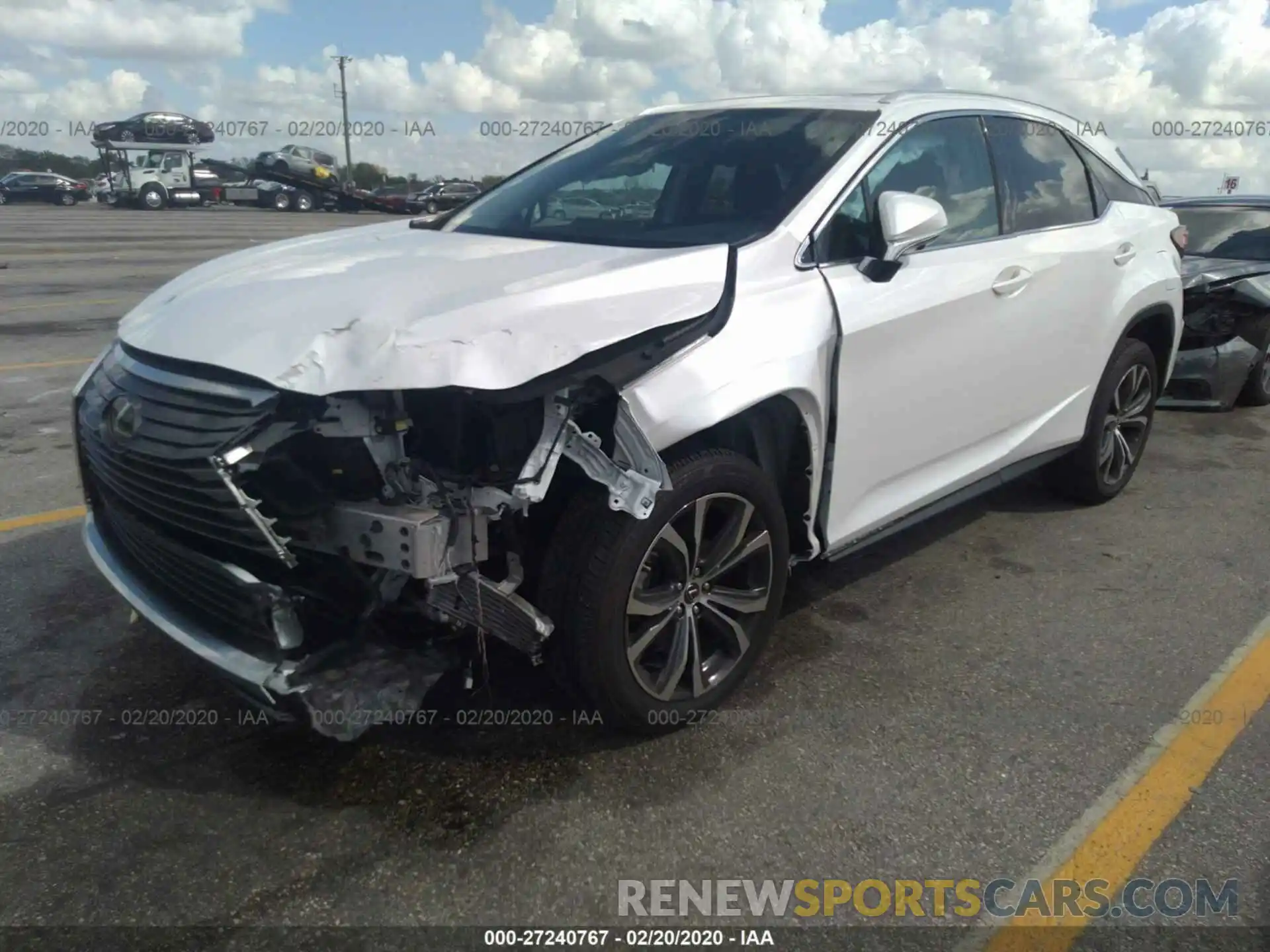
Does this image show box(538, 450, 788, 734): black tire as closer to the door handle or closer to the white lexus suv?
the white lexus suv

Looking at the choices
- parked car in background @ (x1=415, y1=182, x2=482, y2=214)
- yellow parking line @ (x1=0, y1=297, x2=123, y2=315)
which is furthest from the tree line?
yellow parking line @ (x1=0, y1=297, x2=123, y2=315)

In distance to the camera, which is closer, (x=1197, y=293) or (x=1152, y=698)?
(x=1152, y=698)

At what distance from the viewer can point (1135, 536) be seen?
4.80 meters

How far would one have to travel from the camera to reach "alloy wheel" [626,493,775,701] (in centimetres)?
285

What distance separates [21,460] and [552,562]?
4165 millimetres

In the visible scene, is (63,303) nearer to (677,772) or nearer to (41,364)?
(41,364)

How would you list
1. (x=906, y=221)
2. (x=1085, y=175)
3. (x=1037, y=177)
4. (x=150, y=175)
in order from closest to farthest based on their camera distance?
(x=906, y=221), (x=1037, y=177), (x=1085, y=175), (x=150, y=175)

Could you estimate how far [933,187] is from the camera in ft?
12.2

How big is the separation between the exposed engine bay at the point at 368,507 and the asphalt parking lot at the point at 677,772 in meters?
0.37

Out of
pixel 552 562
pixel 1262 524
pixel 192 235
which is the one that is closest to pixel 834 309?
pixel 552 562

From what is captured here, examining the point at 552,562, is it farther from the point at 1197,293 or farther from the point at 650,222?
the point at 1197,293

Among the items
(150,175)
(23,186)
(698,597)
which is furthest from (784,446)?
(23,186)

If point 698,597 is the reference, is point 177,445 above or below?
above

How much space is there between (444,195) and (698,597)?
38.9m
